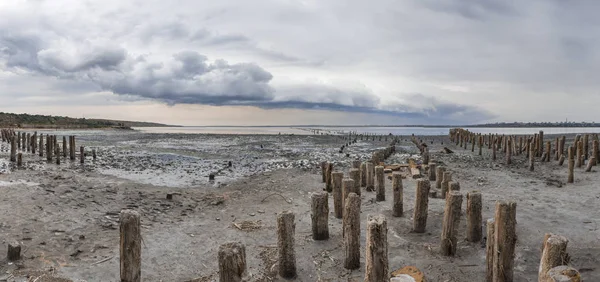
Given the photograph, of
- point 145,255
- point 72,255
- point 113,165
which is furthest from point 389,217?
point 113,165

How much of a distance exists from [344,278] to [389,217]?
386cm

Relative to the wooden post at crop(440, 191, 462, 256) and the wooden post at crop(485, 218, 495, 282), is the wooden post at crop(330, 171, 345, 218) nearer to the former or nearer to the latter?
the wooden post at crop(440, 191, 462, 256)

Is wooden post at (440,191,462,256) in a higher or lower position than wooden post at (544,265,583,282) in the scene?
lower

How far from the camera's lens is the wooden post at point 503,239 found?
6.28 meters

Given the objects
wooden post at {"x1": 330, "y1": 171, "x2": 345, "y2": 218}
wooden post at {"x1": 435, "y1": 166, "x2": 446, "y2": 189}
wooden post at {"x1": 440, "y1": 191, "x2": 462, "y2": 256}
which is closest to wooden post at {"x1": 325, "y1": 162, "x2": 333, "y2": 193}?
wooden post at {"x1": 330, "y1": 171, "x2": 345, "y2": 218}

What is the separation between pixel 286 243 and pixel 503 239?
12.4 feet

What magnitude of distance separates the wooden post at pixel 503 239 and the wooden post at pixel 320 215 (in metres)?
3.69

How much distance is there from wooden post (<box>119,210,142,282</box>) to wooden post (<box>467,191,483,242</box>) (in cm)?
667

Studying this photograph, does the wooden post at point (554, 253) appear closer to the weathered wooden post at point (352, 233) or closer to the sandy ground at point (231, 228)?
the sandy ground at point (231, 228)

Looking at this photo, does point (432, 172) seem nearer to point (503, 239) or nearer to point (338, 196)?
point (338, 196)

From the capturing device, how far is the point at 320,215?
8.97 metres

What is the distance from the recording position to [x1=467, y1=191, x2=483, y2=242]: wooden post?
812 cm

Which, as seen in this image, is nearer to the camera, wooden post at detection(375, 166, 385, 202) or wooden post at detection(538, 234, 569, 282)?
wooden post at detection(538, 234, 569, 282)

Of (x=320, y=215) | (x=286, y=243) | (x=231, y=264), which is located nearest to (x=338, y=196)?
(x=320, y=215)
